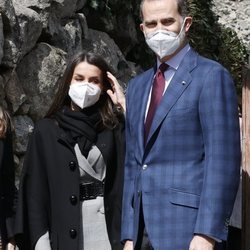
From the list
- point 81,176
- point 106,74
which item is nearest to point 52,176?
point 81,176

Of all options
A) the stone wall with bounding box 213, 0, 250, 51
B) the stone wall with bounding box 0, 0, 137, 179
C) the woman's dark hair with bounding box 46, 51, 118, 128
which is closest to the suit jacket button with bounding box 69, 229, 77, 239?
the woman's dark hair with bounding box 46, 51, 118, 128

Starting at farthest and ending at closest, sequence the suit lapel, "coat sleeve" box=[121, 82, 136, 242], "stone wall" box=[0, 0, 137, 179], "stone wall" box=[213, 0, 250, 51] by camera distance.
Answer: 1. "stone wall" box=[213, 0, 250, 51]
2. "stone wall" box=[0, 0, 137, 179]
3. "coat sleeve" box=[121, 82, 136, 242]
4. the suit lapel

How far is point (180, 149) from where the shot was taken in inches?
118

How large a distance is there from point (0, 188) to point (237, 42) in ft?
21.6

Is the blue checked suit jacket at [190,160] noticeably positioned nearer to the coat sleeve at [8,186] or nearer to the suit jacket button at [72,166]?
the suit jacket button at [72,166]

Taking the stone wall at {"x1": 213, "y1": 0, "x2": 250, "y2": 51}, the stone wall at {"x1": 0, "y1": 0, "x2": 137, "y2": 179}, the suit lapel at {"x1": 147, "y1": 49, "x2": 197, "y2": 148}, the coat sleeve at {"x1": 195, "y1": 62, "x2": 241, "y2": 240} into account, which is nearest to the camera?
the coat sleeve at {"x1": 195, "y1": 62, "x2": 241, "y2": 240}

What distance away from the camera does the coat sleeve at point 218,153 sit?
2883 millimetres

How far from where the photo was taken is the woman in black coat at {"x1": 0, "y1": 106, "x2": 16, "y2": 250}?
355 centimetres

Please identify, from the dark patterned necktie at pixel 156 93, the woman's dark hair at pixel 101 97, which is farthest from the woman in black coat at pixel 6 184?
the dark patterned necktie at pixel 156 93

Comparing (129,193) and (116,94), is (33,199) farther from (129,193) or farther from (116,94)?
(116,94)

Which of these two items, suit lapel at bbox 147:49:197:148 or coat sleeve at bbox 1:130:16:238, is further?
coat sleeve at bbox 1:130:16:238

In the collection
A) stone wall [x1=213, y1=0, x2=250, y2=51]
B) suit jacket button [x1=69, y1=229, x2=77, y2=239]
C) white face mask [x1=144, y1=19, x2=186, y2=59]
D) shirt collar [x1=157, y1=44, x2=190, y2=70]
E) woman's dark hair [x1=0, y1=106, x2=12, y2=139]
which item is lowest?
suit jacket button [x1=69, y1=229, x2=77, y2=239]

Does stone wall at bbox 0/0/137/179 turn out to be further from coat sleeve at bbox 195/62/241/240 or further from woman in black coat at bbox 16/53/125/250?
coat sleeve at bbox 195/62/241/240

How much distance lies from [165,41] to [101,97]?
0.77m
